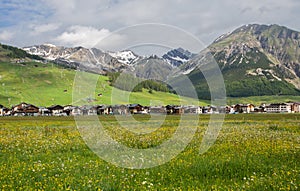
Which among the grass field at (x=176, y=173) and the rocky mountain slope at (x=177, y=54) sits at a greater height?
the rocky mountain slope at (x=177, y=54)

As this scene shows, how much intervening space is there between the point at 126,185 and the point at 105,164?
12.1 ft

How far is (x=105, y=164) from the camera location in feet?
45.4

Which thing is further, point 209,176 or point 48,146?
point 48,146

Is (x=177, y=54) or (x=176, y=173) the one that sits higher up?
(x=177, y=54)

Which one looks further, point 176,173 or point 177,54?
point 177,54

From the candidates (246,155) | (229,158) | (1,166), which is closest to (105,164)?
(1,166)

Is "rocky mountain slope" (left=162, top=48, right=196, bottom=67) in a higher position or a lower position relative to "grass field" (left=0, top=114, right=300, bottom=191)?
higher

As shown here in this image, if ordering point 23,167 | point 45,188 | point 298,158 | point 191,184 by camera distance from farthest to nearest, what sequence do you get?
1. point 298,158
2. point 23,167
3. point 191,184
4. point 45,188

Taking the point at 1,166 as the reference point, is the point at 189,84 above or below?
above

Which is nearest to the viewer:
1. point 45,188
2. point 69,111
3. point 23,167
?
point 45,188

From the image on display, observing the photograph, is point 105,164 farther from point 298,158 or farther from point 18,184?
point 298,158

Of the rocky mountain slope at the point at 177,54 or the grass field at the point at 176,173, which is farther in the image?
the rocky mountain slope at the point at 177,54

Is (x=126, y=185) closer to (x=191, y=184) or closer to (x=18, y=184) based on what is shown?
(x=191, y=184)

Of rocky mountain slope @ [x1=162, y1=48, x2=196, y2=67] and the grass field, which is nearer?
the grass field
